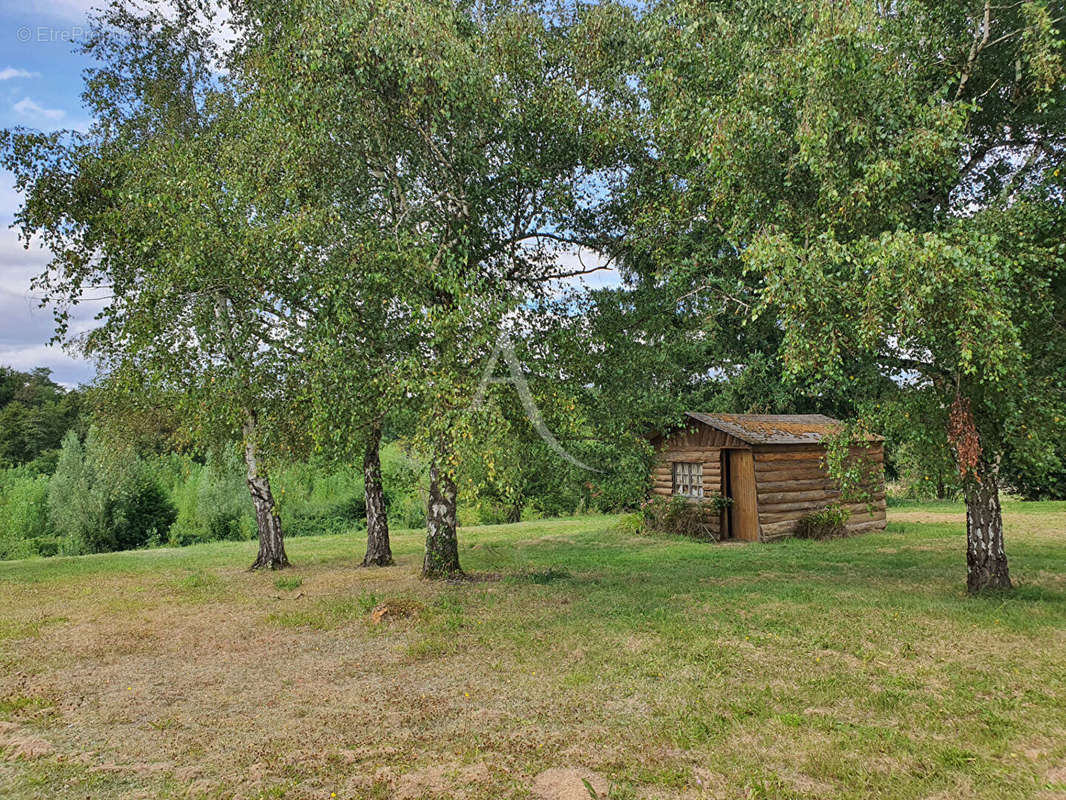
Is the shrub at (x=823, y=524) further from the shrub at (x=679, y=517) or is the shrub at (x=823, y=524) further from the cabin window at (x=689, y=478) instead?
the cabin window at (x=689, y=478)

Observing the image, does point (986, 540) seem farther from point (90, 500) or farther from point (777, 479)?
point (90, 500)

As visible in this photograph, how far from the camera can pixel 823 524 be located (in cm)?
→ 1884

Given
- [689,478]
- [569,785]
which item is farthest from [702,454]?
[569,785]

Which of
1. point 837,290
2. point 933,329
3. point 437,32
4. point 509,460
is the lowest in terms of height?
point 509,460

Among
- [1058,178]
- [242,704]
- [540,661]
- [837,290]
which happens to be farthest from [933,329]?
[242,704]

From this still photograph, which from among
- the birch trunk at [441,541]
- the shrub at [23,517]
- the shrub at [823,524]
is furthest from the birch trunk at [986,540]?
the shrub at [23,517]

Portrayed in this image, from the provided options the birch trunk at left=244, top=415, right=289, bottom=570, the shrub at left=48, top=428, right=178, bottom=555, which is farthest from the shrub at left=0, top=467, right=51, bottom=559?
the birch trunk at left=244, top=415, right=289, bottom=570

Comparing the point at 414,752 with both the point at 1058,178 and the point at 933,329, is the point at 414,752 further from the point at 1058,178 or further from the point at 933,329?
the point at 1058,178

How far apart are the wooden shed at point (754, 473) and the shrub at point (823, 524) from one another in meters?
0.27

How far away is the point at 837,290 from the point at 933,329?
1.22m

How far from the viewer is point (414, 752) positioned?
5094mm

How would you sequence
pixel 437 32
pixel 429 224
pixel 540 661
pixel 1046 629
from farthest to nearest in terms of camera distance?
1. pixel 429 224
2. pixel 437 32
3. pixel 1046 629
4. pixel 540 661

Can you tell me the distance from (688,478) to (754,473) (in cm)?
235

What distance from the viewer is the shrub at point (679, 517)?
19375 mm
